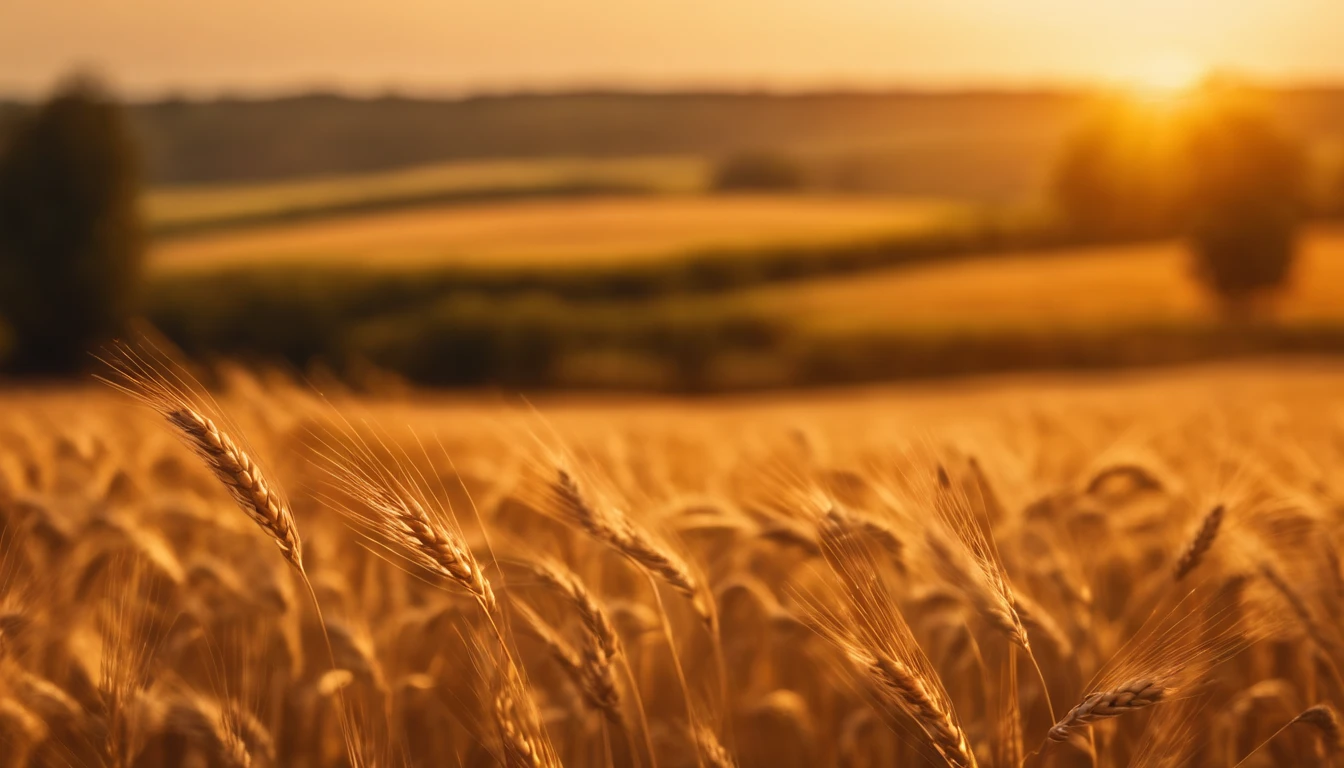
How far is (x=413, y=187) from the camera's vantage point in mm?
28828

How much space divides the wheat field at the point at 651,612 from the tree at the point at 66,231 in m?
19.2

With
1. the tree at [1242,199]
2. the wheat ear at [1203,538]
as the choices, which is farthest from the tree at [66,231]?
the tree at [1242,199]

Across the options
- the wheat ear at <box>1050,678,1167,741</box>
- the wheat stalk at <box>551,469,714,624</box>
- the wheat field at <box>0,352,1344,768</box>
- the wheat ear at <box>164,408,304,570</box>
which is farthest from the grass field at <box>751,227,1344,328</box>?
the wheat ear at <box>164,408,304,570</box>

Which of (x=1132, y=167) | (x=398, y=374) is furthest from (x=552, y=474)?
(x=1132, y=167)

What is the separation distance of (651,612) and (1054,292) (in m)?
22.9

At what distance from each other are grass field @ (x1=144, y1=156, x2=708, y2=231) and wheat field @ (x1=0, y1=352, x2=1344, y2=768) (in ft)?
79.6

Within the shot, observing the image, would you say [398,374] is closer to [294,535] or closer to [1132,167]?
[1132,167]

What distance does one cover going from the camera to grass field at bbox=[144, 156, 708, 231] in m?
25.3

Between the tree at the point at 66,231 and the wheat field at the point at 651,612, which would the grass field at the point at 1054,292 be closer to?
the tree at the point at 66,231

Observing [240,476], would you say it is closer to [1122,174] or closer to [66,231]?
[66,231]

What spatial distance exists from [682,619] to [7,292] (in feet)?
70.7

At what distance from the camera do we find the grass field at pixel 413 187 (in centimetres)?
2534

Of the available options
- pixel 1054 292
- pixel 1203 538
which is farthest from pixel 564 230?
pixel 1203 538

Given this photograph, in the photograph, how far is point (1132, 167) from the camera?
23781 mm
